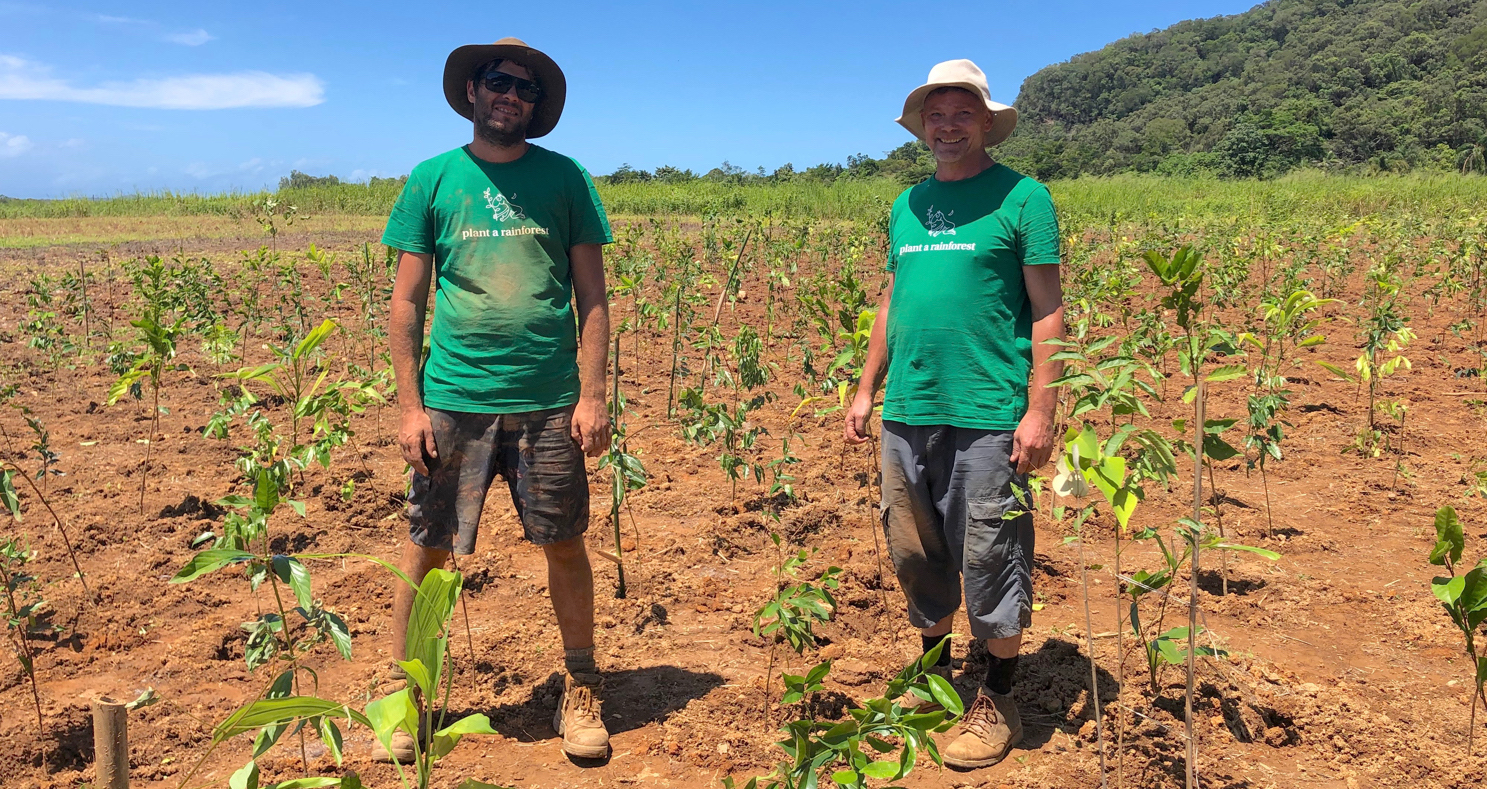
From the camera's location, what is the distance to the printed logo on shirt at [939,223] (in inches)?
81.7

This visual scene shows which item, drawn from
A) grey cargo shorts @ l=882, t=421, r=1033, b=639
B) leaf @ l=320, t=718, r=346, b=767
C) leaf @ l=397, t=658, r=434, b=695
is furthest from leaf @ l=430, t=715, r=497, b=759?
grey cargo shorts @ l=882, t=421, r=1033, b=639

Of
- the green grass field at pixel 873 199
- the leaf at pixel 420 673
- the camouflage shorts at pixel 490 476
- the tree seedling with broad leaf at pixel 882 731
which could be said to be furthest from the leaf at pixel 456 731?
the green grass field at pixel 873 199

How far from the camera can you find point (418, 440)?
2.12 m

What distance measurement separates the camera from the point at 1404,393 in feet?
17.9

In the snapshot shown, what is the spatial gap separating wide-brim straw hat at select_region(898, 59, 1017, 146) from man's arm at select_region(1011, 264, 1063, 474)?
0.37 metres

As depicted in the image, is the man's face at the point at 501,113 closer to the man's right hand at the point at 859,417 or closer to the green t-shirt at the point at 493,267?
the green t-shirt at the point at 493,267

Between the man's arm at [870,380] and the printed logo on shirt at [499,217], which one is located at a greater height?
the printed logo on shirt at [499,217]

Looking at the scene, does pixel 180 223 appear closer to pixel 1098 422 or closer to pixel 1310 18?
pixel 1098 422

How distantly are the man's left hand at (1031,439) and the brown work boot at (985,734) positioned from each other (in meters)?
0.57

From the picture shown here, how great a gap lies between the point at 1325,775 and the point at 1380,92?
48.8 metres

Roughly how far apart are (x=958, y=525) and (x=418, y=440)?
4.00 feet

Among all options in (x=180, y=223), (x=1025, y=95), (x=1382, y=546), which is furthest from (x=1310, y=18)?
(x=1382, y=546)

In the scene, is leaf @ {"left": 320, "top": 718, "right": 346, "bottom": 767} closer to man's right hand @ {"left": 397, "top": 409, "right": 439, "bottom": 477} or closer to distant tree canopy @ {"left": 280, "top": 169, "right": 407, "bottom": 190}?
man's right hand @ {"left": 397, "top": 409, "right": 439, "bottom": 477}

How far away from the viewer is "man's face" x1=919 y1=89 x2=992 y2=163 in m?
2.08
